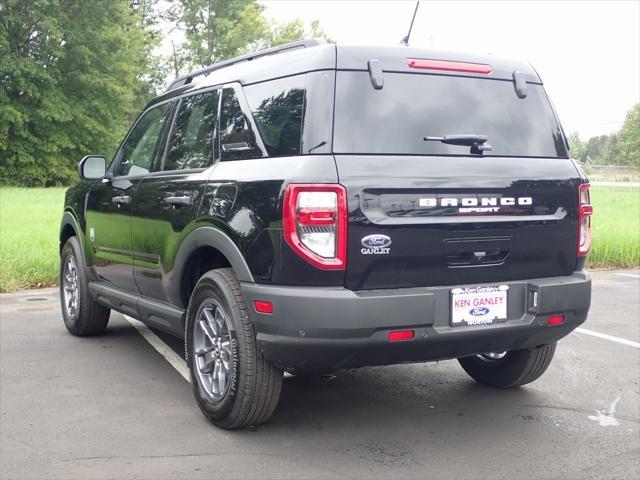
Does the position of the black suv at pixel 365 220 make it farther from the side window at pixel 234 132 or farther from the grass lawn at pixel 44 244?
the grass lawn at pixel 44 244

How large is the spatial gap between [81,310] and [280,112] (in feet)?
10.2

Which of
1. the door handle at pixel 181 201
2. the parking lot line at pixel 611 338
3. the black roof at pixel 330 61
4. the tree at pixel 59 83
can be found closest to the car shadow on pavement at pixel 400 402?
the door handle at pixel 181 201

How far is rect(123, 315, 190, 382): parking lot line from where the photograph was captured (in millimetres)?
5113

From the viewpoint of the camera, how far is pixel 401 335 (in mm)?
3326

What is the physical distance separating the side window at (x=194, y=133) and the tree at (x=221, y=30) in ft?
165

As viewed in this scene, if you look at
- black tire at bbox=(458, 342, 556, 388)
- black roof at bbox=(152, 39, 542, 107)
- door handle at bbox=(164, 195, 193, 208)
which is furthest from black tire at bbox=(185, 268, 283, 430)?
black tire at bbox=(458, 342, 556, 388)

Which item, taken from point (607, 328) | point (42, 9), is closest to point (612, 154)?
point (42, 9)

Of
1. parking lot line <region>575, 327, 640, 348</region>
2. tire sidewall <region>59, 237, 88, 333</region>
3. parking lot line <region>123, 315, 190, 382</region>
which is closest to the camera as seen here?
parking lot line <region>123, 315, 190, 382</region>

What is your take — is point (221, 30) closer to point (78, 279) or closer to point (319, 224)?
point (78, 279)

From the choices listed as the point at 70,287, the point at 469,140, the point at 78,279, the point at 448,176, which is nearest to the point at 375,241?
the point at 448,176

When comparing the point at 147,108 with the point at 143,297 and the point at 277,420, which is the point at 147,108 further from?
the point at 277,420

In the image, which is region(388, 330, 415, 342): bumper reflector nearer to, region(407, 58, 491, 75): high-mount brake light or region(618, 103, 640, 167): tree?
region(407, 58, 491, 75): high-mount brake light

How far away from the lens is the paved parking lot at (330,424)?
11.2ft

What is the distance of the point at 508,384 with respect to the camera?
4.65 metres
